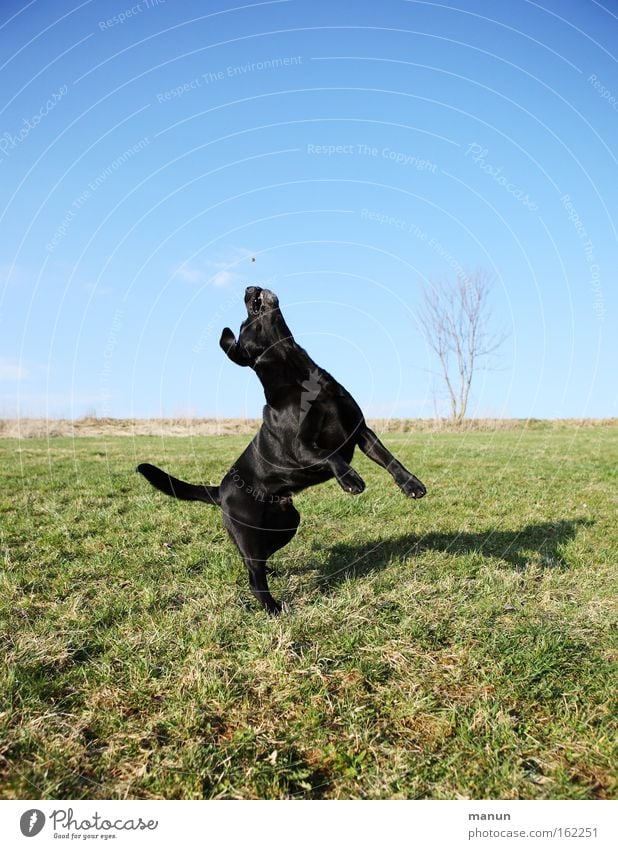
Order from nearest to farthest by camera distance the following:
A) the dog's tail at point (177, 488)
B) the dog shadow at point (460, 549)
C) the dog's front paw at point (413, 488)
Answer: the dog's front paw at point (413, 488) < the dog's tail at point (177, 488) < the dog shadow at point (460, 549)

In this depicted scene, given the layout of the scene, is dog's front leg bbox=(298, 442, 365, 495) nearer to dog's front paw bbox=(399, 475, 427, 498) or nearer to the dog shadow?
dog's front paw bbox=(399, 475, 427, 498)

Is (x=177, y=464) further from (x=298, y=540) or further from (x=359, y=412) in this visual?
(x=359, y=412)

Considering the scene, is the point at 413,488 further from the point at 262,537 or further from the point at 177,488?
the point at 177,488

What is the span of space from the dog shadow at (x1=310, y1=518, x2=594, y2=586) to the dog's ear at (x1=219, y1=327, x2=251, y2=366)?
84.2 inches

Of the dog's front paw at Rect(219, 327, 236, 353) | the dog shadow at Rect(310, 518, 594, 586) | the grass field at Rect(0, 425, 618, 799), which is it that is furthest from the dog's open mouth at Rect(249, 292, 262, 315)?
the dog shadow at Rect(310, 518, 594, 586)

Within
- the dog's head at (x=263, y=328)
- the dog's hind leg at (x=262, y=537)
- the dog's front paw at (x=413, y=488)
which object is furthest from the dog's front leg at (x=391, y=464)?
the dog's head at (x=263, y=328)

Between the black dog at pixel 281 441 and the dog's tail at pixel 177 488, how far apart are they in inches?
19.4

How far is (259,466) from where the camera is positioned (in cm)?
472

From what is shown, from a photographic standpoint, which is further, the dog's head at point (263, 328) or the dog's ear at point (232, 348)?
the dog's ear at point (232, 348)

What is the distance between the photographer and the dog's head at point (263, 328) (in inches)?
175

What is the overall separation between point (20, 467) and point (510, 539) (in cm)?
1017

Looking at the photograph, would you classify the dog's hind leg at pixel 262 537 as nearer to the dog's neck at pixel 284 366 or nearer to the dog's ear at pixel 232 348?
the dog's neck at pixel 284 366

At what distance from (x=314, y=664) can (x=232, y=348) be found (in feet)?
7.49

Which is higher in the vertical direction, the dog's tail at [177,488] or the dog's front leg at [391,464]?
the dog's front leg at [391,464]
